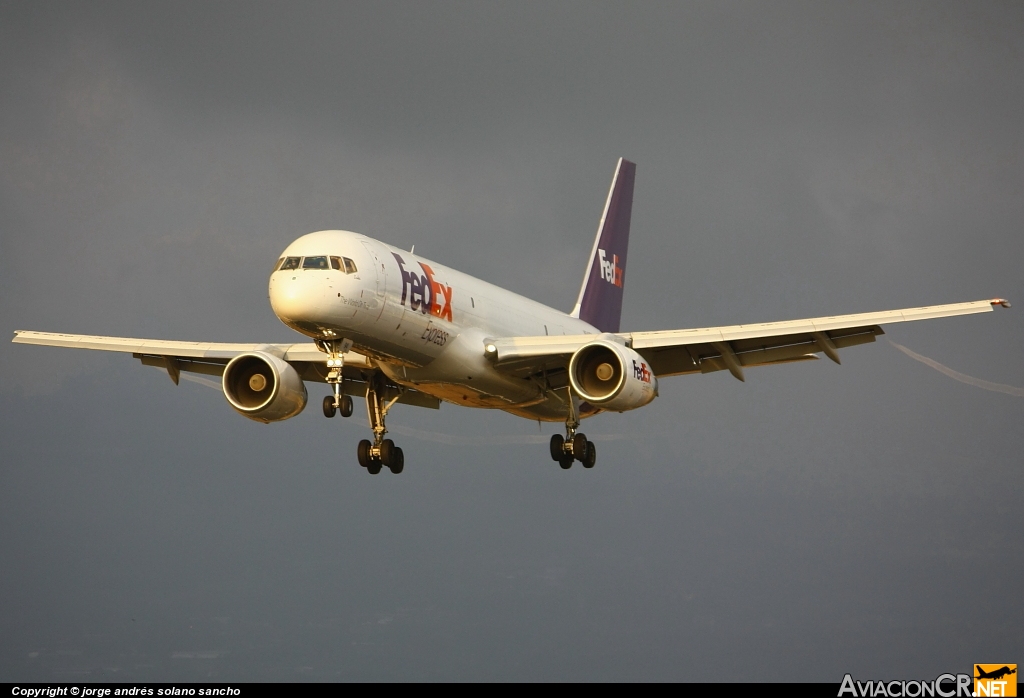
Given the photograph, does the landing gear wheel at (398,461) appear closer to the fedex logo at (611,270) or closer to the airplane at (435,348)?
the airplane at (435,348)

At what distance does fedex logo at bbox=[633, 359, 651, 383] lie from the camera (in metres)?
33.5

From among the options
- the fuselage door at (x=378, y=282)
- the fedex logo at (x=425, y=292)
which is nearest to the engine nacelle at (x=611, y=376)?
the fedex logo at (x=425, y=292)

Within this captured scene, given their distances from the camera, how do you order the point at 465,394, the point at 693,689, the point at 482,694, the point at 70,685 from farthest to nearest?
the point at 70,685
the point at 693,689
the point at 482,694
the point at 465,394

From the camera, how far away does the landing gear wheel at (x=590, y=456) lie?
37250 millimetres

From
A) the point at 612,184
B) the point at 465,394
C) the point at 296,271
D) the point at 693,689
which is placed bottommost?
the point at 693,689

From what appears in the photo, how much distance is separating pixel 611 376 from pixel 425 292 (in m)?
5.37

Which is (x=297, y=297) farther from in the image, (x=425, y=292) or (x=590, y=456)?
(x=590, y=456)

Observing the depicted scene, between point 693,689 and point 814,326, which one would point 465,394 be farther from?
point 693,689

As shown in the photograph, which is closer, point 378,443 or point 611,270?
point 378,443

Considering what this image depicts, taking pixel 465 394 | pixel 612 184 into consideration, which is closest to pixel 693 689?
pixel 612 184

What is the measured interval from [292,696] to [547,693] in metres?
9.93

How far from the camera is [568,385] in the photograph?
3722cm

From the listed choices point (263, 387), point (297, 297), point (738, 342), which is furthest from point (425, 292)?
A: point (738, 342)

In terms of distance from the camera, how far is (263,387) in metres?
35.1
